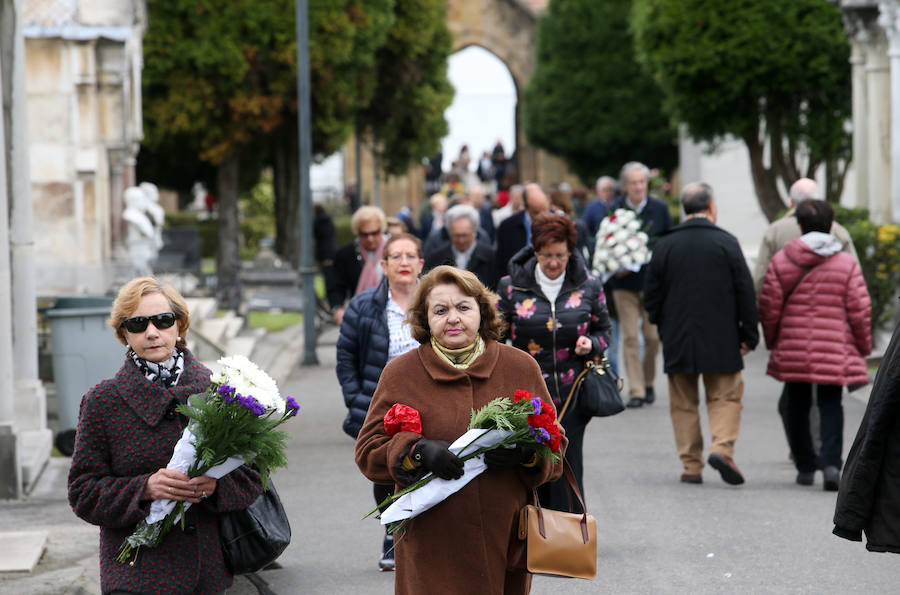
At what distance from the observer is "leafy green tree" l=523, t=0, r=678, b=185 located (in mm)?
44625

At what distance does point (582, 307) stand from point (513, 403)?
9.50 feet

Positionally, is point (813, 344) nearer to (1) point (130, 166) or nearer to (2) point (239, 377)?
(2) point (239, 377)

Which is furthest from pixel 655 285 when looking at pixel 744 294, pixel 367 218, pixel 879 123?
pixel 879 123

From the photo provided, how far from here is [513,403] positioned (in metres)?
4.60

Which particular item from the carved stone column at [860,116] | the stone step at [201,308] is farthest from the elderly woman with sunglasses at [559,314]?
the carved stone column at [860,116]

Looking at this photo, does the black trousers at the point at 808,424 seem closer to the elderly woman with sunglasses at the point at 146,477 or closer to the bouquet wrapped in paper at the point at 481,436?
the bouquet wrapped in paper at the point at 481,436

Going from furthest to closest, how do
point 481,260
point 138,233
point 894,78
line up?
point 138,233
point 894,78
point 481,260

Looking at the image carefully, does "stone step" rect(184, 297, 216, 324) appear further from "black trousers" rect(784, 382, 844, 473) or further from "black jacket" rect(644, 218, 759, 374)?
"black trousers" rect(784, 382, 844, 473)

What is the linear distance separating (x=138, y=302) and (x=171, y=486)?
24.0 inches

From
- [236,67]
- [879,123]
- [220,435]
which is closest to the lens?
[220,435]

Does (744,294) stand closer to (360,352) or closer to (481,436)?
(360,352)

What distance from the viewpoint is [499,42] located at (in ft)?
176

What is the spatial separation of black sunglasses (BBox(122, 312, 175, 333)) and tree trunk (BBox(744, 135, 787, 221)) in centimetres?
1965

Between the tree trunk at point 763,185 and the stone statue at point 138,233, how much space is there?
31.6 feet
